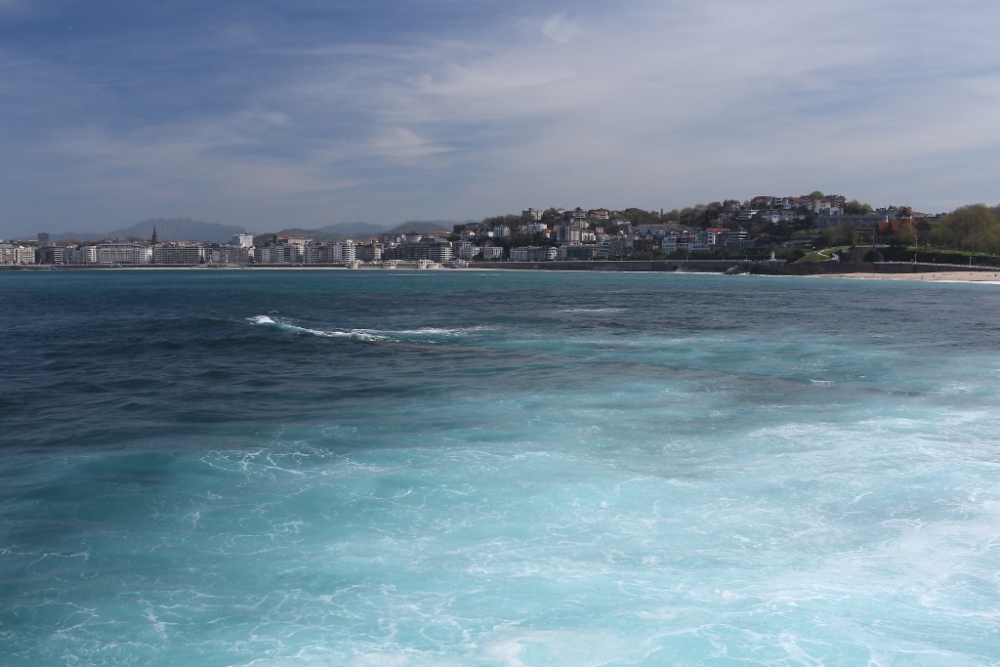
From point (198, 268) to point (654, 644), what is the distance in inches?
6945

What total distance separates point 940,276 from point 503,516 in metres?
77.4

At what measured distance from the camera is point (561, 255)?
15362cm

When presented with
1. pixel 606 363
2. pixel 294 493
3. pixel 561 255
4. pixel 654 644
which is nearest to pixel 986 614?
pixel 654 644

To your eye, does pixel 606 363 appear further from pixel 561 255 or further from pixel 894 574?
pixel 561 255

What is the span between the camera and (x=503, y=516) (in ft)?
22.9

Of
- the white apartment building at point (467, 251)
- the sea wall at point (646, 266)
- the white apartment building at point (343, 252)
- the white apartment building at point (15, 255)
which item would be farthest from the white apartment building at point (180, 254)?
the sea wall at point (646, 266)

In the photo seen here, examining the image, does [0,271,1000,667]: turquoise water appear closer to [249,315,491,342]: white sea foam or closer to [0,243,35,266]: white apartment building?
[249,315,491,342]: white sea foam

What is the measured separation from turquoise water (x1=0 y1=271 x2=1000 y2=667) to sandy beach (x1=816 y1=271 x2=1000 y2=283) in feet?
200

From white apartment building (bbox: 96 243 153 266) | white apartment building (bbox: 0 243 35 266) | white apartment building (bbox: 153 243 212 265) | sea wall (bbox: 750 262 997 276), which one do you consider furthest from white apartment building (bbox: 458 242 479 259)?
white apartment building (bbox: 0 243 35 266)

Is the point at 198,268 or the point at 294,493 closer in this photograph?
the point at 294,493

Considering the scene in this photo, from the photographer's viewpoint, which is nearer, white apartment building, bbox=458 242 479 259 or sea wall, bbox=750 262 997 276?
sea wall, bbox=750 262 997 276

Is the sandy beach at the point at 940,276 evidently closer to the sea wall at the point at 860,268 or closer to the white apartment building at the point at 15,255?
the sea wall at the point at 860,268

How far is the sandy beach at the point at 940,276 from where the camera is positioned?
65562 millimetres

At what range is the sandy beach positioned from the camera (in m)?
65.6
